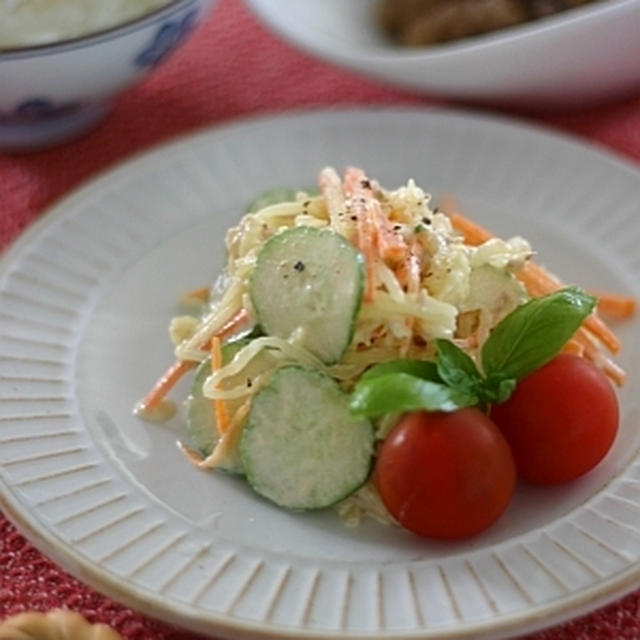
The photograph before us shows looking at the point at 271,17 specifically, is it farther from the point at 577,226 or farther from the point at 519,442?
the point at 519,442

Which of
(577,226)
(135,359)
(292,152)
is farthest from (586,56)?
(135,359)

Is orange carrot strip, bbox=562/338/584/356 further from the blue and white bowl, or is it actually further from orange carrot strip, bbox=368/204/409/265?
the blue and white bowl

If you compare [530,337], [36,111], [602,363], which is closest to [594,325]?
[602,363]

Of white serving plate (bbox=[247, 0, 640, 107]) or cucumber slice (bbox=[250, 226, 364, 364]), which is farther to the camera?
white serving plate (bbox=[247, 0, 640, 107])

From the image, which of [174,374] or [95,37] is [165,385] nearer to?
[174,374]

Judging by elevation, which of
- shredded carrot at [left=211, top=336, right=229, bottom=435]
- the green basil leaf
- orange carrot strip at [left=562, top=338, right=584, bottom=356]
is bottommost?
shredded carrot at [left=211, top=336, right=229, bottom=435]

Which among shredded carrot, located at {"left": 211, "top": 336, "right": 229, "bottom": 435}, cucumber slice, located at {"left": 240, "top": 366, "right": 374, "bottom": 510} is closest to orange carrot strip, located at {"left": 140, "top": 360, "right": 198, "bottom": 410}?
shredded carrot, located at {"left": 211, "top": 336, "right": 229, "bottom": 435}

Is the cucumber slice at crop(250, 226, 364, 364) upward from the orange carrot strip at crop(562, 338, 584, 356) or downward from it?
upward
